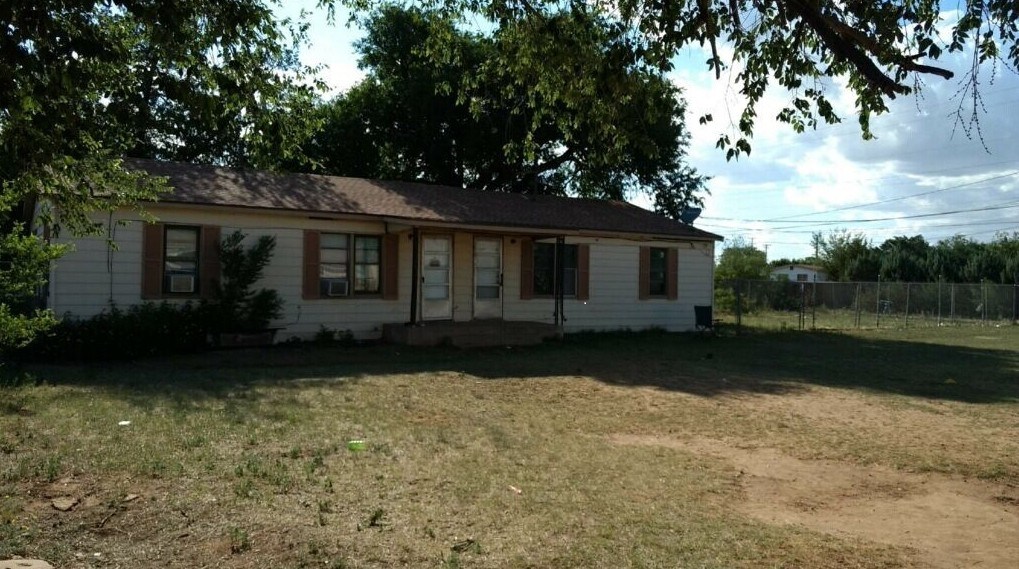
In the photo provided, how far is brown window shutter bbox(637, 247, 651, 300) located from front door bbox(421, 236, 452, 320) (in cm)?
567

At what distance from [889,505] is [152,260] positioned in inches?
514

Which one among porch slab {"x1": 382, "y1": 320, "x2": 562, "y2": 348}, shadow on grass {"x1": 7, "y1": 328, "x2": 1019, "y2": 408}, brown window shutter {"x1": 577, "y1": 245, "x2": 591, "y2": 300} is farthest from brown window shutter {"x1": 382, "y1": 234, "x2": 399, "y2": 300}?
brown window shutter {"x1": 577, "y1": 245, "x2": 591, "y2": 300}

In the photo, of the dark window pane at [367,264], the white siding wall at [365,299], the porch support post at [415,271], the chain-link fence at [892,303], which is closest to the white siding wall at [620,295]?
the white siding wall at [365,299]

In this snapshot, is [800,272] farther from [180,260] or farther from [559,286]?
[180,260]

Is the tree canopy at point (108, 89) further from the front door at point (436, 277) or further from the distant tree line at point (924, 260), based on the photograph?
the distant tree line at point (924, 260)

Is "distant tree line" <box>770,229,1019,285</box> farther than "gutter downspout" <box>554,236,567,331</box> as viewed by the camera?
Yes

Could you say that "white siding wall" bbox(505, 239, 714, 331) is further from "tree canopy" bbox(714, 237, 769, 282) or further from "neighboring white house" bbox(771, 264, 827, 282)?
"neighboring white house" bbox(771, 264, 827, 282)

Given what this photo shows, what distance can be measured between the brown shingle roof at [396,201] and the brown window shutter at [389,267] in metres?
0.64

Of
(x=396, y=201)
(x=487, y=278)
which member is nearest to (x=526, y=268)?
(x=487, y=278)

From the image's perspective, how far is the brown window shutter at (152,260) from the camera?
48.4 ft

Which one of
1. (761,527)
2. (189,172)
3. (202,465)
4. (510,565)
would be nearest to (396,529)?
(510,565)

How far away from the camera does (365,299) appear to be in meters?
17.1

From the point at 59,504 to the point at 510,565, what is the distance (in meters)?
3.25

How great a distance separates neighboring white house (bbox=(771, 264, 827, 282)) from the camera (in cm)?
6138
